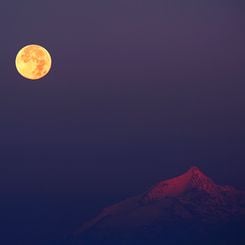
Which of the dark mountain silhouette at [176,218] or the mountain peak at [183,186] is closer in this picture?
the mountain peak at [183,186]

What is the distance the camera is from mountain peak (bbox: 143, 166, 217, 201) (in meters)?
14.8

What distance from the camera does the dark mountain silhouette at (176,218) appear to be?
15195 mm

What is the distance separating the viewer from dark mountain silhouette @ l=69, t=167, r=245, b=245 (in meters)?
15.2

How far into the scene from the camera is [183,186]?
20.2m

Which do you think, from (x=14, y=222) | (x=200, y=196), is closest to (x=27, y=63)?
(x=14, y=222)

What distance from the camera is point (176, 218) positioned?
706 inches

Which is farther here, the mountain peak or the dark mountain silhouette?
the dark mountain silhouette

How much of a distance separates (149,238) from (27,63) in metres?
5.19

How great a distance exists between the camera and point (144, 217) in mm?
19234

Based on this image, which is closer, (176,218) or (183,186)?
(176,218)

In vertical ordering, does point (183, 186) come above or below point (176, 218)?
above

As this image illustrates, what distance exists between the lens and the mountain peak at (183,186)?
14.8 m

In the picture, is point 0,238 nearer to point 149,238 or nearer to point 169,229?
point 149,238

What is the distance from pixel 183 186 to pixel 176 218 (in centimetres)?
237
